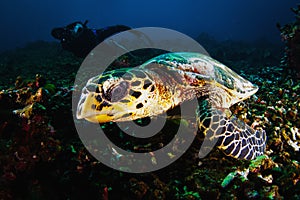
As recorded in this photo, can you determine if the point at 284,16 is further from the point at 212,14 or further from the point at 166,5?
the point at 166,5

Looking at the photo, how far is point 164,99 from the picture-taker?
2.15 m

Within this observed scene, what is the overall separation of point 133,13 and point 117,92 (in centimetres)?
11318

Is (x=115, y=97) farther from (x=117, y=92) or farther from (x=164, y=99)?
(x=164, y=99)

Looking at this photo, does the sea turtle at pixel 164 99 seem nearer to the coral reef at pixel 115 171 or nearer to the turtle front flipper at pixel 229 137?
the turtle front flipper at pixel 229 137

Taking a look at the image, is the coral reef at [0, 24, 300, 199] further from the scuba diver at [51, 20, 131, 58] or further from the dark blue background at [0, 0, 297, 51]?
the dark blue background at [0, 0, 297, 51]

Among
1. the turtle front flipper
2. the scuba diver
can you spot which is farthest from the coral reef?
the scuba diver

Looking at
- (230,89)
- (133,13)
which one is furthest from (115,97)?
(133,13)

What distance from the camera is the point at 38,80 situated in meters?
3.11

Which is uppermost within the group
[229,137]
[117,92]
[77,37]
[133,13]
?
[117,92]

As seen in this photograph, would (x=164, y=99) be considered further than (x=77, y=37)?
No

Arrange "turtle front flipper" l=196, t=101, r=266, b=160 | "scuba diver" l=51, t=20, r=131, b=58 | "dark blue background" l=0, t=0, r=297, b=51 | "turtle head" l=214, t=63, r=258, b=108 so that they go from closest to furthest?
"turtle front flipper" l=196, t=101, r=266, b=160, "turtle head" l=214, t=63, r=258, b=108, "scuba diver" l=51, t=20, r=131, b=58, "dark blue background" l=0, t=0, r=297, b=51

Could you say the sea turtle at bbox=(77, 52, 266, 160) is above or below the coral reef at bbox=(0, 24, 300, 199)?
above

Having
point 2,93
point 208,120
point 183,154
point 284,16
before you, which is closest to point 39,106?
point 2,93

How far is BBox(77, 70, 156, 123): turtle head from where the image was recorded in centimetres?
175
